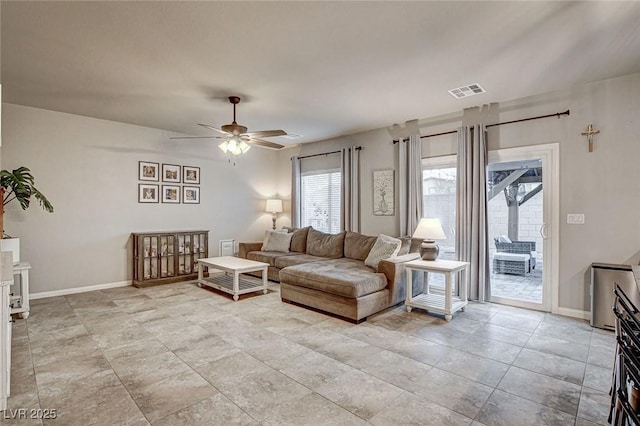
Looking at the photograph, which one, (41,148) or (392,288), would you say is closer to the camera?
(392,288)

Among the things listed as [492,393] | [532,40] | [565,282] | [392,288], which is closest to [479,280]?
[565,282]

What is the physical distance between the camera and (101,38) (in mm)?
2758

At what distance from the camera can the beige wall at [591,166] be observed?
140 inches

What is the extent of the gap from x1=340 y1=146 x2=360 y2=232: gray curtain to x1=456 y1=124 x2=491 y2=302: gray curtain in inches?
73.9

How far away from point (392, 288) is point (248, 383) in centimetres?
227

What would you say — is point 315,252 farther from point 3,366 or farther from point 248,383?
point 3,366

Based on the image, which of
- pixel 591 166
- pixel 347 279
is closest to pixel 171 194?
pixel 347 279

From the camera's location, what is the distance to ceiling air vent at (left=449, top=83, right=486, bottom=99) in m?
3.81

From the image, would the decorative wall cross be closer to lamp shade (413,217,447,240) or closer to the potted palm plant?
lamp shade (413,217,447,240)

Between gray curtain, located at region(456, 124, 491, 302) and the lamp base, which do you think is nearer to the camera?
the lamp base

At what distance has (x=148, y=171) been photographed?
5660 mm

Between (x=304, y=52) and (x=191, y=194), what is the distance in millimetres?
4101

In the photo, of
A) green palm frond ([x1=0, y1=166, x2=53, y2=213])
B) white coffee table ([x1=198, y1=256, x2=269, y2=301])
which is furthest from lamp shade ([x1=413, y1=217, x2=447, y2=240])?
green palm frond ([x1=0, y1=166, x2=53, y2=213])

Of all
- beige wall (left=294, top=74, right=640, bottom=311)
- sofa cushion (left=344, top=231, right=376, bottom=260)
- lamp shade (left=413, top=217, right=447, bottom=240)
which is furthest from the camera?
sofa cushion (left=344, top=231, right=376, bottom=260)
